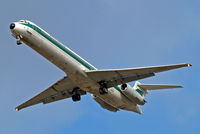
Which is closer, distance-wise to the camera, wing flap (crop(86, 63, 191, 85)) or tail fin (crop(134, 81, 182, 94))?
wing flap (crop(86, 63, 191, 85))

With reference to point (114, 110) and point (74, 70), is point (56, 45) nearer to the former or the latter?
point (74, 70)

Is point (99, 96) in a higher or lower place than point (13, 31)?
lower

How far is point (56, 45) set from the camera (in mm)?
29672

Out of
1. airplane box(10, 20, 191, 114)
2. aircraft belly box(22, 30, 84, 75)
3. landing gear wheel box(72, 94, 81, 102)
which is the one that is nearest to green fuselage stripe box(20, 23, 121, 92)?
airplane box(10, 20, 191, 114)

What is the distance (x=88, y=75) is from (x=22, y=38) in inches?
222

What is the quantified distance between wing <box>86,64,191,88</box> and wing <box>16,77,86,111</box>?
279 centimetres

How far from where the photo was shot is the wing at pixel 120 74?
98.1 feet

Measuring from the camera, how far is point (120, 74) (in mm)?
30859

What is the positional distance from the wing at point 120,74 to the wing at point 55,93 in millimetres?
2790

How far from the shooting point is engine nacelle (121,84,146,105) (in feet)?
109

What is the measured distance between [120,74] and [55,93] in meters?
6.90

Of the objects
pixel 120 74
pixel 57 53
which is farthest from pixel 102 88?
pixel 57 53

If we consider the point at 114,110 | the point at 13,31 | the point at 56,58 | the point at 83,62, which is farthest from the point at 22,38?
the point at 114,110

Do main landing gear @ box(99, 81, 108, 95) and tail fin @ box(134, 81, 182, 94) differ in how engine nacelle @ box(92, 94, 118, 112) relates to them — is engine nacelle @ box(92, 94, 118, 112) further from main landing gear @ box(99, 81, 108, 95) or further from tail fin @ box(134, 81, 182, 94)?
main landing gear @ box(99, 81, 108, 95)
